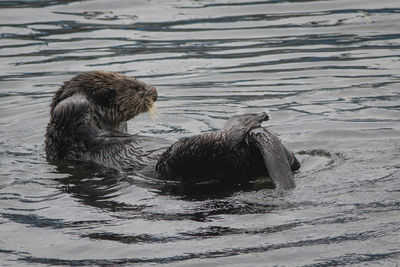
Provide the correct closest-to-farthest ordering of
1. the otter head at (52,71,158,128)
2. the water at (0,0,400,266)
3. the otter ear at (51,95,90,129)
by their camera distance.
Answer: the water at (0,0,400,266) < the otter ear at (51,95,90,129) < the otter head at (52,71,158,128)

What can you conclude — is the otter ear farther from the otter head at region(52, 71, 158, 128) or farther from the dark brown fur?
the otter head at region(52, 71, 158, 128)

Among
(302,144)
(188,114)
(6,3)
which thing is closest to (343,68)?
(188,114)

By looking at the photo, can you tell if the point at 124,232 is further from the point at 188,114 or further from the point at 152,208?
the point at 188,114

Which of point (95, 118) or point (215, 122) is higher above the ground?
point (95, 118)

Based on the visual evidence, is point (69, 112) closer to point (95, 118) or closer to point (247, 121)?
point (95, 118)

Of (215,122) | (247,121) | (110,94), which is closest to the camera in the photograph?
(247,121)

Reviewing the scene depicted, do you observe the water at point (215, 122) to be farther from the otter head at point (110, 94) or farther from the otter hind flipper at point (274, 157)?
the otter head at point (110, 94)

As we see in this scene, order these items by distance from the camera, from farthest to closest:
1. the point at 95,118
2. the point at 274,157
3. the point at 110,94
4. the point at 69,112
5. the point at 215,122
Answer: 1. the point at 215,122
2. the point at 110,94
3. the point at 95,118
4. the point at 69,112
5. the point at 274,157

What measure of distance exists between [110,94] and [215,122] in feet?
4.13

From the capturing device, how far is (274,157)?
4.77m

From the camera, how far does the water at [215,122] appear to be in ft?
13.9

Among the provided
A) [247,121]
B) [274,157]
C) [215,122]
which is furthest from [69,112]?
[274,157]

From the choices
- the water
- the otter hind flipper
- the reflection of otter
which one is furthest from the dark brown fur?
the otter hind flipper

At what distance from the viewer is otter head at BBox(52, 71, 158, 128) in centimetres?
626
